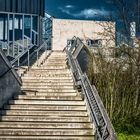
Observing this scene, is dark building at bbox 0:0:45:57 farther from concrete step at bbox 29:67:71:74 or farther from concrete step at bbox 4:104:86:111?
concrete step at bbox 4:104:86:111

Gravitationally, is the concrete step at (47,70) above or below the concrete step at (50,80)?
above

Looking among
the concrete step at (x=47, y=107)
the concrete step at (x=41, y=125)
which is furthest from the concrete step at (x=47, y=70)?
the concrete step at (x=41, y=125)

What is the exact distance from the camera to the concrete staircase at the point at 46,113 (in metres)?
15.8

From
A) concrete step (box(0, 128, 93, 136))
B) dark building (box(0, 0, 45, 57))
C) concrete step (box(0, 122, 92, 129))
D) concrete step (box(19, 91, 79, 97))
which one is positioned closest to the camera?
concrete step (box(0, 128, 93, 136))

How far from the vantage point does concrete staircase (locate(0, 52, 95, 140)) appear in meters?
15.8

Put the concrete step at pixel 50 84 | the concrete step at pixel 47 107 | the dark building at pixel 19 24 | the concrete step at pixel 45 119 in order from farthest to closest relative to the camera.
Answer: the dark building at pixel 19 24 < the concrete step at pixel 50 84 < the concrete step at pixel 47 107 < the concrete step at pixel 45 119

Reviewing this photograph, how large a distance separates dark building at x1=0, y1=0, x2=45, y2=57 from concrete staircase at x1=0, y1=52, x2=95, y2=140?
8237 mm

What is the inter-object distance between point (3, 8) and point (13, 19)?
1391 mm

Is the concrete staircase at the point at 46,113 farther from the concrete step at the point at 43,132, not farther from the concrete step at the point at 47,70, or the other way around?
the concrete step at the point at 47,70

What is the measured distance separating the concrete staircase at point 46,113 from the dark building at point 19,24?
8237mm

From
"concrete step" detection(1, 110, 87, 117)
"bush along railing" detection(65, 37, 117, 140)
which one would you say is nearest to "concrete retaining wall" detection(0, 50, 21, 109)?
"concrete step" detection(1, 110, 87, 117)

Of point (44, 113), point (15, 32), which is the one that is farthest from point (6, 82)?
point (15, 32)

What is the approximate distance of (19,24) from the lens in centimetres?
3131

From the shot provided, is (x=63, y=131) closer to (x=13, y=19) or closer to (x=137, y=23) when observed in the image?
(x=137, y=23)
